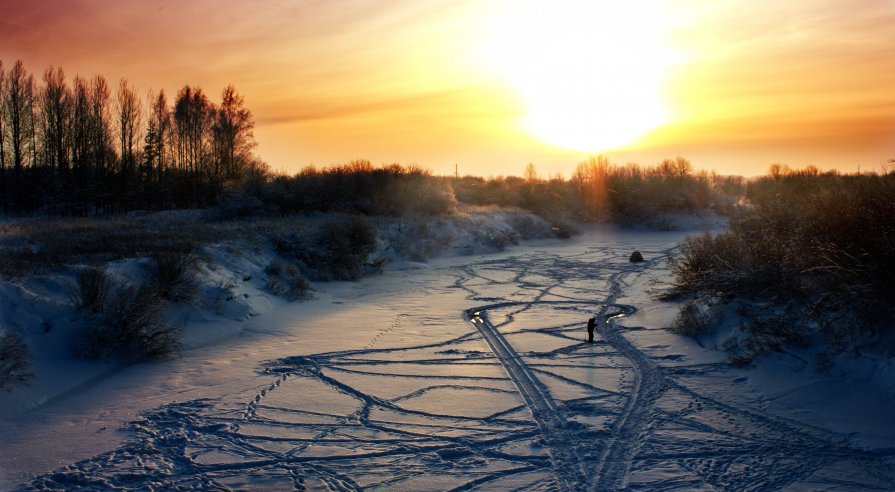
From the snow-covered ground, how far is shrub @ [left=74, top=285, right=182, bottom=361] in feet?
0.97

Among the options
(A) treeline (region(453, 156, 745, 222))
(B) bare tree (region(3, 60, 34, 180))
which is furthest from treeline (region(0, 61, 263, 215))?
(A) treeline (region(453, 156, 745, 222))

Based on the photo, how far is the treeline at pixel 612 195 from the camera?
138 ft

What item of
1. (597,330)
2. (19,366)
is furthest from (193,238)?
(597,330)

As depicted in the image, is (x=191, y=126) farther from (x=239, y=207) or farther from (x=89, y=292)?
(x=89, y=292)

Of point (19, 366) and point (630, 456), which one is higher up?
point (19, 366)

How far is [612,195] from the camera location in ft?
144

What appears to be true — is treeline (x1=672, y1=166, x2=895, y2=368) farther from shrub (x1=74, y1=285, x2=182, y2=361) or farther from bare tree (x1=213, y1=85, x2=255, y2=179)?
bare tree (x1=213, y1=85, x2=255, y2=179)

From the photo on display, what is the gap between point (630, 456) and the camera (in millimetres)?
5766

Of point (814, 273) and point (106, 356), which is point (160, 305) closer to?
point (106, 356)

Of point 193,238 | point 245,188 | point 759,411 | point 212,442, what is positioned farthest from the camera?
point 245,188

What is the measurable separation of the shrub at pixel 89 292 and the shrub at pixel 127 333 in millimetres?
91

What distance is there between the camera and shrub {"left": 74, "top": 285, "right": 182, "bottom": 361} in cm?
905

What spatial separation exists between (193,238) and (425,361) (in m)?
9.71

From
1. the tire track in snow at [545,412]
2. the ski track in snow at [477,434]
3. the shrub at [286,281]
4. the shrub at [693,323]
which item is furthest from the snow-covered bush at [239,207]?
the shrub at [693,323]
